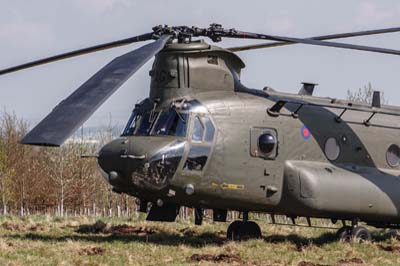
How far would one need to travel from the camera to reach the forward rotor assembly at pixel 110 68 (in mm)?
9367

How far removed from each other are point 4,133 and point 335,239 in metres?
46.9

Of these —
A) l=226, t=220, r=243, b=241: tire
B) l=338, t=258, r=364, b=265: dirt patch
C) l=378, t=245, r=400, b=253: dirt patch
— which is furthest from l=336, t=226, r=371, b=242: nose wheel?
l=338, t=258, r=364, b=265: dirt patch

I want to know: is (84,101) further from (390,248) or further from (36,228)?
(390,248)

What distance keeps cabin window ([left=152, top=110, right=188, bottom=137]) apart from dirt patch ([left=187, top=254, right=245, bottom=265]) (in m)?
2.58

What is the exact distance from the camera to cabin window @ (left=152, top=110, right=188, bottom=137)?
14117 millimetres

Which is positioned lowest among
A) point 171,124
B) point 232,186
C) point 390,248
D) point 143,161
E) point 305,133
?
point 390,248

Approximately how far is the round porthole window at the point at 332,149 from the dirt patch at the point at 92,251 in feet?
18.7

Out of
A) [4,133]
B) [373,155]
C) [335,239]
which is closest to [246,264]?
[335,239]

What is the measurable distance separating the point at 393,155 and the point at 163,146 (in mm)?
6260

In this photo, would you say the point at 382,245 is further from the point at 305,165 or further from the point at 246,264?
the point at 246,264

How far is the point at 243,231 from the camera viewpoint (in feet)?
53.1

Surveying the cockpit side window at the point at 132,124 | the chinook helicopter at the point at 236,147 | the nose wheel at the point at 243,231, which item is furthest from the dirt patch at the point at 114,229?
the cockpit side window at the point at 132,124

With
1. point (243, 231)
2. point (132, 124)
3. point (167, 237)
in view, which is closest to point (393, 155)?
point (243, 231)

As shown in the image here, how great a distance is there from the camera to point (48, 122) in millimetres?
9586
